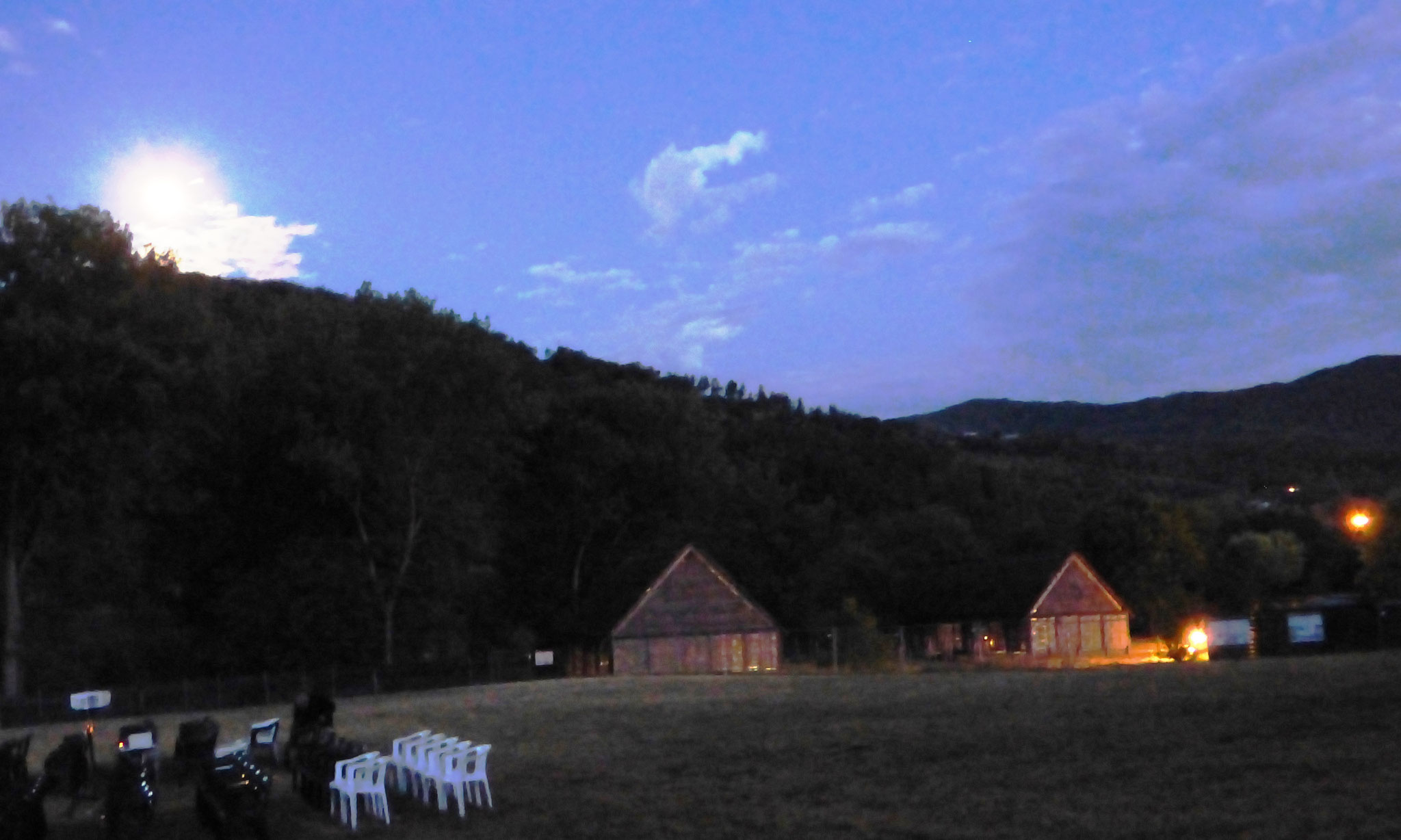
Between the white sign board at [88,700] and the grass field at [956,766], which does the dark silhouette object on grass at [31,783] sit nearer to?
the grass field at [956,766]

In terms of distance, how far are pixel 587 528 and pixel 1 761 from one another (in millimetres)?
57732

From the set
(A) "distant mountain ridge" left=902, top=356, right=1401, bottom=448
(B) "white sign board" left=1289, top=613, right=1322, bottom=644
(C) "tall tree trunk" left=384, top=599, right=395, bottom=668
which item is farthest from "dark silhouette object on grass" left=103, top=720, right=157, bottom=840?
(A) "distant mountain ridge" left=902, top=356, right=1401, bottom=448

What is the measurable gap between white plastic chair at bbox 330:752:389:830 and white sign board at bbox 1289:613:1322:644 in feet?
128

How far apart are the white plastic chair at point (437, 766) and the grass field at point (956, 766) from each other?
0.31 meters

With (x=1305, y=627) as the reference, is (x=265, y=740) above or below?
below

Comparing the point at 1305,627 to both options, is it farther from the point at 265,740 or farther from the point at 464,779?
the point at 464,779

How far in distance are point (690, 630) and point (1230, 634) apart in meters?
20.2

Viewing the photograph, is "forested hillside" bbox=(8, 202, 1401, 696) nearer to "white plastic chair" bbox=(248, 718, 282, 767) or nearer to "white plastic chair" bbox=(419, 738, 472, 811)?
"white plastic chair" bbox=(248, 718, 282, 767)

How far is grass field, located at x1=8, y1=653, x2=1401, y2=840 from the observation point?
533 inches

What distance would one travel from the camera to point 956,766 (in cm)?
1745

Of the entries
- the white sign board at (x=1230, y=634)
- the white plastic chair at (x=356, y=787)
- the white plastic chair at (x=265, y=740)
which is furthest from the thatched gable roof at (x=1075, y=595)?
the white plastic chair at (x=356, y=787)

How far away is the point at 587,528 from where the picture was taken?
75312 mm

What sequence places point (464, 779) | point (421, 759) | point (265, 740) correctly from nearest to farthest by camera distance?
1. point (464, 779)
2. point (421, 759)
3. point (265, 740)

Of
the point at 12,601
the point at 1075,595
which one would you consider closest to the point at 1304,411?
the point at 1075,595
